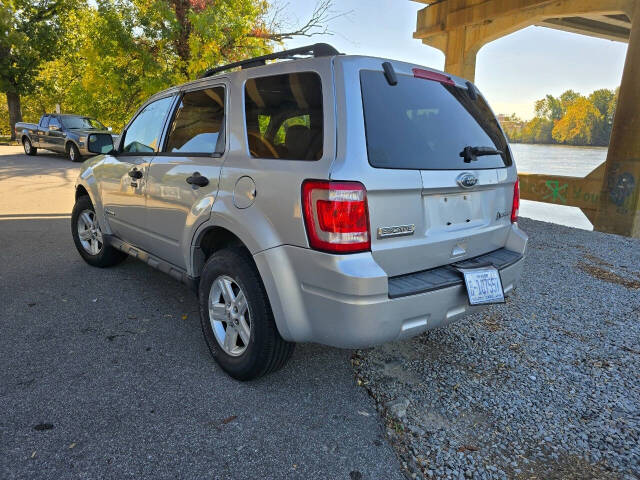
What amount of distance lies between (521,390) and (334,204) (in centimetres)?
184

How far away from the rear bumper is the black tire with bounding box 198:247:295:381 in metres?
0.12

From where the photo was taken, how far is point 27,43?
24.4 metres

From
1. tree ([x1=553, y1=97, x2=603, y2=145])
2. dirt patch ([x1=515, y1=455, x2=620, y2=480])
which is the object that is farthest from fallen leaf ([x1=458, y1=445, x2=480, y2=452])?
tree ([x1=553, y1=97, x2=603, y2=145])

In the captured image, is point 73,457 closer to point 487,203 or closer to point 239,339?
point 239,339

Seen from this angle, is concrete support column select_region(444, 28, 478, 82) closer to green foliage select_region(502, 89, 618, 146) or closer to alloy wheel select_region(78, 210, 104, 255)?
green foliage select_region(502, 89, 618, 146)

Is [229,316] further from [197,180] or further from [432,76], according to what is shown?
[432,76]

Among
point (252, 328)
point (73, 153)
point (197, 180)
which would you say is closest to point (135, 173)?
Result: point (197, 180)

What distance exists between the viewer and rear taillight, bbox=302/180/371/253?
6.82 ft

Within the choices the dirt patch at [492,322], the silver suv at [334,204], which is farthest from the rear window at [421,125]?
the dirt patch at [492,322]

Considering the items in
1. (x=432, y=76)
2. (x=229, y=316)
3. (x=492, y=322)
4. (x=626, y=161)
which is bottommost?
(x=492, y=322)

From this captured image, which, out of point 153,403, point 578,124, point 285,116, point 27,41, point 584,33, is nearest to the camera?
point 153,403

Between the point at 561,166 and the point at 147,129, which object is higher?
the point at 147,129

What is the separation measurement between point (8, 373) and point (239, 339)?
1464 mm

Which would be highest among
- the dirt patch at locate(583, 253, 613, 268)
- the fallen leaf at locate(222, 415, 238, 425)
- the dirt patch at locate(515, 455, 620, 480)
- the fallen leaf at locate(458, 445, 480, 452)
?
the fallen leaf at locate(222, 415, 238, 425)
